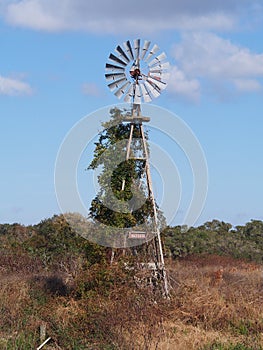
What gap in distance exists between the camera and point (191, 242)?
102ft

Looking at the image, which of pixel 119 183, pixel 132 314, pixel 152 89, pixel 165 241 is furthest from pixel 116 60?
pixel 165 241

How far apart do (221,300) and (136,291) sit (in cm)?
183

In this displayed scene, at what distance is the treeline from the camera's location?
2233 cm

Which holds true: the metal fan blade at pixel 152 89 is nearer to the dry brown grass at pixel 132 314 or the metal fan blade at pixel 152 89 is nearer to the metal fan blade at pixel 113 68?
the metal fan blade at pixel 113 68

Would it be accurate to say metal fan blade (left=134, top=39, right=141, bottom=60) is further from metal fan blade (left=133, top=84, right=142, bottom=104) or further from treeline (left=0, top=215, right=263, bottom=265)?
treeline (left=0, top=215, right=263, bottom=265)

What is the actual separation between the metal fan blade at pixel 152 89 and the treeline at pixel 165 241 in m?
3.17

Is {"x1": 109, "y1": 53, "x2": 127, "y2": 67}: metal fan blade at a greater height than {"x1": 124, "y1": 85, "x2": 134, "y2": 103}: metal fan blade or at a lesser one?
greater

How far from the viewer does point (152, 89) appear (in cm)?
1523

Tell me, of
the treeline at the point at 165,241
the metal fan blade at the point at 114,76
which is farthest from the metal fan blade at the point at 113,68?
the treeline at the point at 165,241

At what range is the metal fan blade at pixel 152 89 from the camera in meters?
15.2

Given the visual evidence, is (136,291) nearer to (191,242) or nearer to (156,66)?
(156,66)

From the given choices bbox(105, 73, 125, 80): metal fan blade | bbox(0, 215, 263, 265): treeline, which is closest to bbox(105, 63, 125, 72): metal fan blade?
bbox(105, 73, 125, 80): metal fan blade

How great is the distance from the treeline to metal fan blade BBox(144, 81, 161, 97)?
317 cm

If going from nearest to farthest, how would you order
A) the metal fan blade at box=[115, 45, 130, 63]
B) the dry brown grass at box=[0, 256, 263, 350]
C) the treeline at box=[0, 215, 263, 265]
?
the dry brown grass at box=[0, 256, 263, 350] → the metal fan blade at box=[115, 45, 130, 63] → the treeline at box=[0, 215, 263, 265]
